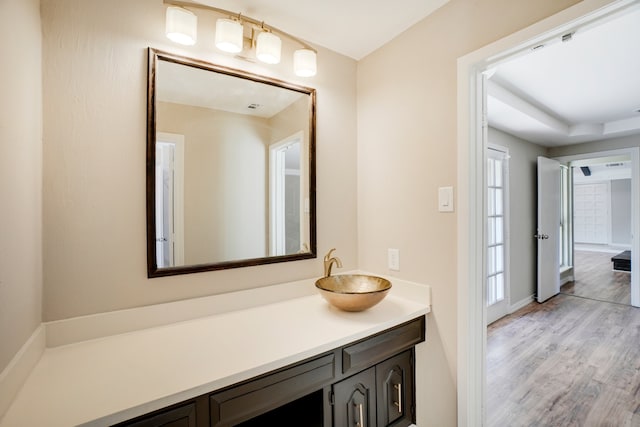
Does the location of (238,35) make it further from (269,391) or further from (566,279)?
(566,279)

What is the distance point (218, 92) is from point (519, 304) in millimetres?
4207

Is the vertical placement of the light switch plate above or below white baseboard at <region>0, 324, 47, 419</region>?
above

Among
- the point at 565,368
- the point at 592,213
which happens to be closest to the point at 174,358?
the point at 565,368

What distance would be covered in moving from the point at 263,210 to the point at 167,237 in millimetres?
485

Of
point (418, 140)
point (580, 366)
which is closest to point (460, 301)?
point (418, 140)

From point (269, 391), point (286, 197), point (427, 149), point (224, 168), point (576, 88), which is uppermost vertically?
point (576, 88)

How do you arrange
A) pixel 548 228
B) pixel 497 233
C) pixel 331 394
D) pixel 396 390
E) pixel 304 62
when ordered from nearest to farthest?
1. pixel 331 394
2. pixel 396 390
3. pixel 304 62
4. pixel 497 233
5. pixel 548 228

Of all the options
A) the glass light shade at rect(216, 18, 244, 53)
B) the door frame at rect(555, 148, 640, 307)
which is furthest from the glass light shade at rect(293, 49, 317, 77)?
the door frame at rect(555, 148, 640, 307)

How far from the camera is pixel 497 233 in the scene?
3.33 meters

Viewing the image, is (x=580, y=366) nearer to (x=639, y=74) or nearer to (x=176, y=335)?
(x=639, y=74)

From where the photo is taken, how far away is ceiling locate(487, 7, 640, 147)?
1912mm

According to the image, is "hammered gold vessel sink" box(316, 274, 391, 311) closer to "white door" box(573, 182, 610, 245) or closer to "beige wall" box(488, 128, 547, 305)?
"beige wall" box(488, 128, 547, 305)

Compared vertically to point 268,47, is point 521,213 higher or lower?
lower

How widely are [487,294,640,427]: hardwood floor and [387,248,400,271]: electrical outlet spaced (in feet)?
3.80
